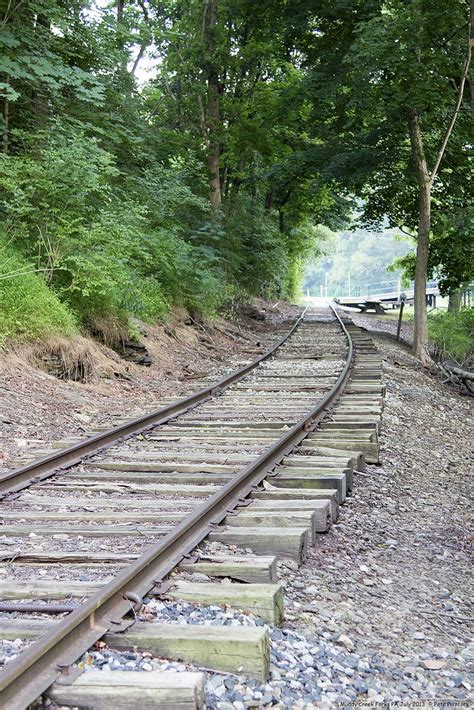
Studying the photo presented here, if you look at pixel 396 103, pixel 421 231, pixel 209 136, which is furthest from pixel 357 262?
pixel 396 103

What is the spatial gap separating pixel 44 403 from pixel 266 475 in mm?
3746

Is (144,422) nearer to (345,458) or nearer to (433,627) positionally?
(345,458)

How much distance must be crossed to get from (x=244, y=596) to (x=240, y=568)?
0.33 meters

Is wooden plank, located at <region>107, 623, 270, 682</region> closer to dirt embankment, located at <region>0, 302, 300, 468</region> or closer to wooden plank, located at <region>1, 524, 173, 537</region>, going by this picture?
wooden plank, located at <region>1, 524, 173, 537</region>

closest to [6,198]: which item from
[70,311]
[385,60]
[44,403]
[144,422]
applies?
[70,311]

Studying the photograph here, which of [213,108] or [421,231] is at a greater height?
[213,108]

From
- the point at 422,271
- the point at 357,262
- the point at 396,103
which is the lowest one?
the point at 422,271

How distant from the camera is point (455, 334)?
22.0m

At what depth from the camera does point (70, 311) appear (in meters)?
10.7

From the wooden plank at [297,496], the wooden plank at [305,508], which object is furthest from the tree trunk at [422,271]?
the wooden plank at [305,508]

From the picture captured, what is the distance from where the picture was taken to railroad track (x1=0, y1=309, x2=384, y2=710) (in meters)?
2.84

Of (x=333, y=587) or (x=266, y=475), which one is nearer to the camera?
(x=333, y=587)

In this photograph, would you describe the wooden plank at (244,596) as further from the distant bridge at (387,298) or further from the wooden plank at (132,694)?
the distant bridge at (387,298)

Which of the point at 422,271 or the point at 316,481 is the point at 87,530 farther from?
the point at 422,271
